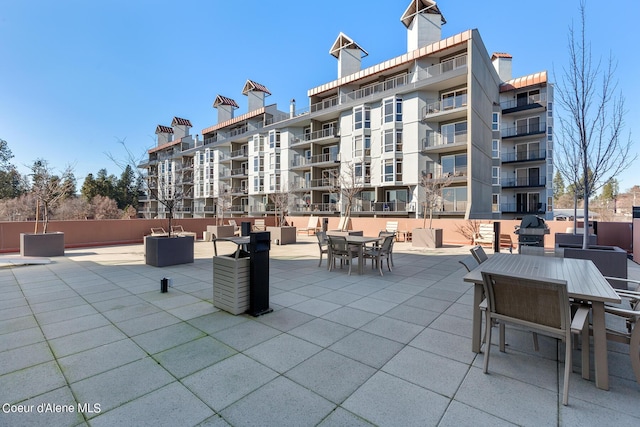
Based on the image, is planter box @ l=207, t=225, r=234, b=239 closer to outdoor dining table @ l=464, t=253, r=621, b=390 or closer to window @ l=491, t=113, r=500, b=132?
outdoor dining table @ l=464, t=253, r=621, b=390

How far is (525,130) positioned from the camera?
86.3 feet

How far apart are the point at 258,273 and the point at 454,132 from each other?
70.3ft

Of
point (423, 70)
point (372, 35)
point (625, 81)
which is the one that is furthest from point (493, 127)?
point (625, 81)

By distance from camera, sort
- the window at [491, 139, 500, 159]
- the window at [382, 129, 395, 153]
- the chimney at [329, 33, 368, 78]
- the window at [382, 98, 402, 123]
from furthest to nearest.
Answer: the chimney at [329, 33, 368, 78]
the window at [491, 139, 500, 159]
the window at [382, 129, 395, 153]
the window at [382, 98, 402, 123]

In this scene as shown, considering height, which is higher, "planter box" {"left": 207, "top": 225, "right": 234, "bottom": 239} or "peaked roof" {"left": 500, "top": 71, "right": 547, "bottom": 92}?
"peaked roof" {"left": 500, "top": 71, "right": 547, "bottom": 92}

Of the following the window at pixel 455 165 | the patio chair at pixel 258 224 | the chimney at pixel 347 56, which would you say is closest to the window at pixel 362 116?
the chimney at pixel 347 56

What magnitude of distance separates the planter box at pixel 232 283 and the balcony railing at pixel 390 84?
72.2ft

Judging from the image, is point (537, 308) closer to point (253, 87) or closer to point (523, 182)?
point (523, 182)

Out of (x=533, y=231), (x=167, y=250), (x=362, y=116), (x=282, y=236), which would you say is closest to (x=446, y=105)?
(x=362, y=116)

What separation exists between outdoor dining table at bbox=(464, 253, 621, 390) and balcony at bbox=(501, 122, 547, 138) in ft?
91.6

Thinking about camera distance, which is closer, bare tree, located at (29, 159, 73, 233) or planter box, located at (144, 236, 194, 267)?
planter box, located at (144, 236, 194, 267)

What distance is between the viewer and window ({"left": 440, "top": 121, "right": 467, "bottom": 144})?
20453 mm

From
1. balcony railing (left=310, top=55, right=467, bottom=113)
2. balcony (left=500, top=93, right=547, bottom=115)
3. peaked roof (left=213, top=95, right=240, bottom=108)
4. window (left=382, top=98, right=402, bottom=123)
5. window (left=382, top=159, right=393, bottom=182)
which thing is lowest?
window (left=382, top=159, right=393, bottom=182)

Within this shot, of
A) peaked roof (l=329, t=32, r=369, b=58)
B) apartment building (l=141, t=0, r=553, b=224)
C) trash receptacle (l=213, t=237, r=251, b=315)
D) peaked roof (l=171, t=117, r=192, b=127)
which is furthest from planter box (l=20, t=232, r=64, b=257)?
peaked roof (l=171, t=117, r=192, b=127)
